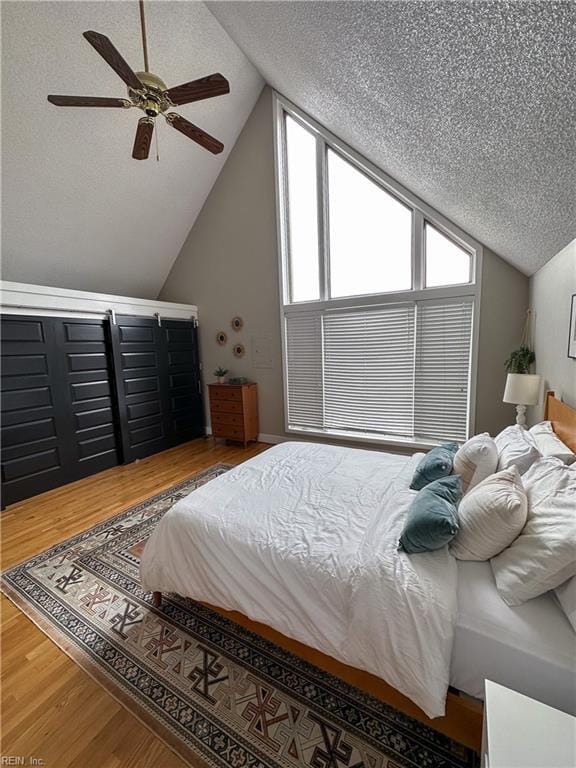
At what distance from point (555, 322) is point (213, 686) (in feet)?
9.33

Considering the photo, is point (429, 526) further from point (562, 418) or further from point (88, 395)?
point (88, 395)

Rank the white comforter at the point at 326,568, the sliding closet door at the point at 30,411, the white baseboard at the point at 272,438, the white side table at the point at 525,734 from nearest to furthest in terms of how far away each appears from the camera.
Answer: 1. the white side table at the point at 525,734
2. the white comforter at the point at 326,568
3. the sliding closet door at the point at 30,411
4. the white baseboard at the point at 272,438

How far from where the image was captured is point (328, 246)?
3.89 meters

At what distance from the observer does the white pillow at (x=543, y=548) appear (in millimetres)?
991

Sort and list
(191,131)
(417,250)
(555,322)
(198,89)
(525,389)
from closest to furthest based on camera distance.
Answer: (198,89), (555,322), (191,131), (525,389), (417,250)

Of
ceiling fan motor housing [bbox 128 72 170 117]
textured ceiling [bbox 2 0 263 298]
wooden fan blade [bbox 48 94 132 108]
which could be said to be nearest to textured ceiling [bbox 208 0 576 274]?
textured ceiling [bbox 2 0 263 298]

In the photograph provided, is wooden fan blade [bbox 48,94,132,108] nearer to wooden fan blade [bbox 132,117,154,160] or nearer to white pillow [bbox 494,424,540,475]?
wooden fan blade [bbox 132,117,154,160]

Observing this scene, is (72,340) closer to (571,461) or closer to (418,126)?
(418,126)

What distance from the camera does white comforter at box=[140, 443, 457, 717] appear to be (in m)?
1.07

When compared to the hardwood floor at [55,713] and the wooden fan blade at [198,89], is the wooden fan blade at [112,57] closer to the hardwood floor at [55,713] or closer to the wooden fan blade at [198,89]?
the wooden fan blade at [198,89]

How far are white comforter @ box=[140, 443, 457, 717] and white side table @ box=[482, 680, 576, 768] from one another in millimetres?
241

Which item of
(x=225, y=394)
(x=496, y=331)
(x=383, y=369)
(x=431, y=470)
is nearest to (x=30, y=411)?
(x=225, y=394)

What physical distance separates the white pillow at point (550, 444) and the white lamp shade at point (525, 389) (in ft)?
1.72

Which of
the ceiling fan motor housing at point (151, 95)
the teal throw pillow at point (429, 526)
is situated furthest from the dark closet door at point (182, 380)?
the teal throw pillow at point (429, 526)
